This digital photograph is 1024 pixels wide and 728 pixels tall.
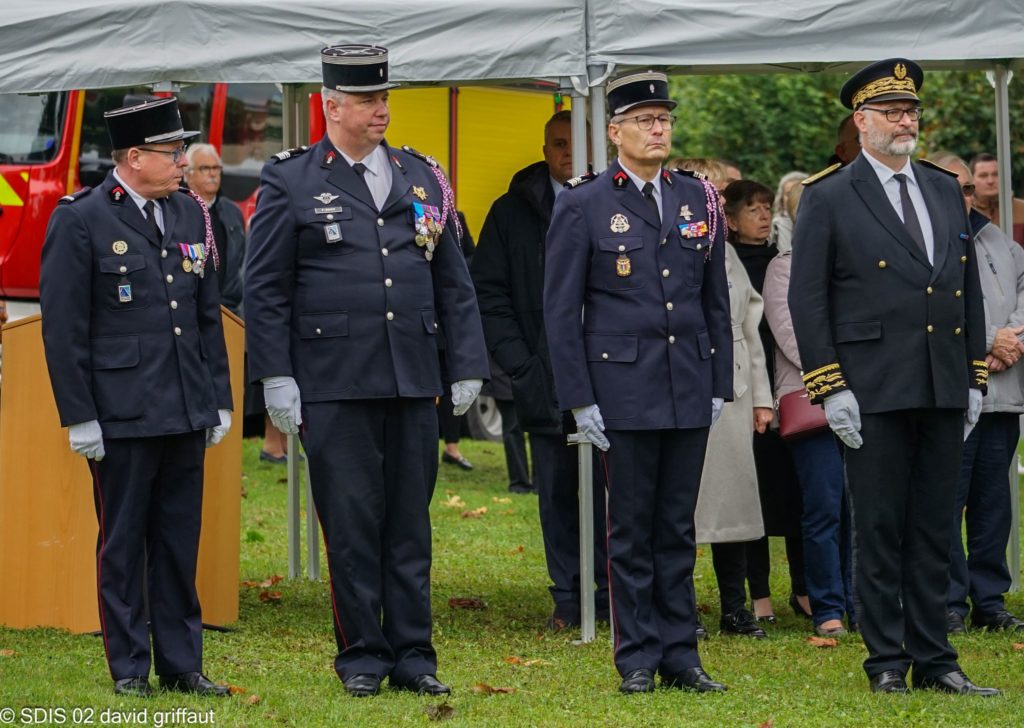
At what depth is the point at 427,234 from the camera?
20.8 feet

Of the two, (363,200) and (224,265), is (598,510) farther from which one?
(224,265)

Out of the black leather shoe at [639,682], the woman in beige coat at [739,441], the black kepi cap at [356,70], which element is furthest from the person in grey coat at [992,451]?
the black kepi cap at [356,70]

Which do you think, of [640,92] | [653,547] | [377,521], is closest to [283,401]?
[377,521]

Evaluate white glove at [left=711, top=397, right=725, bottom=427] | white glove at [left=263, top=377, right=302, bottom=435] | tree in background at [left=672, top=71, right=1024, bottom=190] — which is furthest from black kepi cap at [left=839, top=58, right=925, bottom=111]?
tree in background at [left=672, top=71, right=1024, bottom=190]

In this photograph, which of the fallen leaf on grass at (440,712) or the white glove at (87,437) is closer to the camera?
the fallen leaf on grass at (440,712)

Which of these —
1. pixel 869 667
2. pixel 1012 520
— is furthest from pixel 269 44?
pixel 1012 520

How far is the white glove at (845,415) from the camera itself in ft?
20.5

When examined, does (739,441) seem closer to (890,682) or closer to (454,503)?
(890,682)

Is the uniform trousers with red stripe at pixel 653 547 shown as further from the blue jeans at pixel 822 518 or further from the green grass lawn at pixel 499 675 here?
the blue jeans at pixel 822 518

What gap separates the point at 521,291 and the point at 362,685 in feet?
7.83

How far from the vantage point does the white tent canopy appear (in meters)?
7.31

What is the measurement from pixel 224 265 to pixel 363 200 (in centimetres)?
573

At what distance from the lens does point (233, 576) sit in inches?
315

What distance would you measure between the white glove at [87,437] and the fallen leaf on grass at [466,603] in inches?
113
